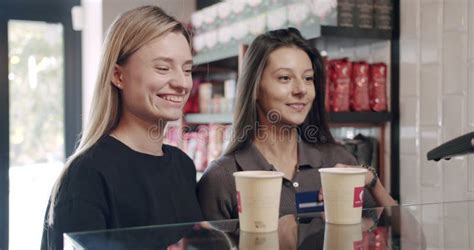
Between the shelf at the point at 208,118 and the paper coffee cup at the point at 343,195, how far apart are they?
1702 millimetres

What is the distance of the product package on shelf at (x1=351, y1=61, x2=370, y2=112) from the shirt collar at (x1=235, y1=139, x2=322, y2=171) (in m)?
0.74

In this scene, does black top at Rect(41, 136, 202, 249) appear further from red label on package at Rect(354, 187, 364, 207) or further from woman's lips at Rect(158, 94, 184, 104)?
red label on package at Rect(354, 187, 364, 207)

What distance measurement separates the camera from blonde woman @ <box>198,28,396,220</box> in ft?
4.54

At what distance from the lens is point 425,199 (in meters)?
2.04

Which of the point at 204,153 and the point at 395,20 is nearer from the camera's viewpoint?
the point at 395,20

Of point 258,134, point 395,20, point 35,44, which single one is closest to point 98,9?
point 35,44

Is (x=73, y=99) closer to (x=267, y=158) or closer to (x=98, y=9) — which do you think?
(x=98, y=9)

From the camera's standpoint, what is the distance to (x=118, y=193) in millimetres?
1020

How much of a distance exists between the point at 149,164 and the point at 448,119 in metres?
1.27

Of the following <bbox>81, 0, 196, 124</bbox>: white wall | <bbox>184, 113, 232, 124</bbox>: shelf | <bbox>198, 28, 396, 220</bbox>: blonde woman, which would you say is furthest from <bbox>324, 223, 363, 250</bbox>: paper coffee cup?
<bbox>81, 0, 196, 124</bbox>: white wall

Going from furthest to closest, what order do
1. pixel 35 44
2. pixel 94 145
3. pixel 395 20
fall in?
pixel 35 44
pixel 395 20
pixel 94 145

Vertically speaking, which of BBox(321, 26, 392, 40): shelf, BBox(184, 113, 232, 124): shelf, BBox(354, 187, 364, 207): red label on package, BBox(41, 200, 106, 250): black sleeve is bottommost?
BBox(41, 200, 106, 250): black sleeve

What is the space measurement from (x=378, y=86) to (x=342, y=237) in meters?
1.48

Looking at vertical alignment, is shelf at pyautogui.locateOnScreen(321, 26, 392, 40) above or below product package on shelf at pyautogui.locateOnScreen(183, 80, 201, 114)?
above
